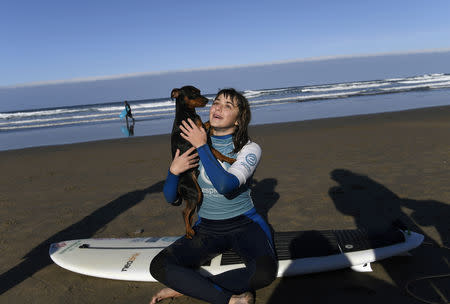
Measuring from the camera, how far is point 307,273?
351 centimetres

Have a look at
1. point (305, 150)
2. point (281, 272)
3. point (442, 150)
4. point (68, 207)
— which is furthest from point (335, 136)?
point (281, 272)

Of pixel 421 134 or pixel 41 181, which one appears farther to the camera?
pixel 421 134

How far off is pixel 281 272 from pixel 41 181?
709 cm

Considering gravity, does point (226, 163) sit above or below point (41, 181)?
above

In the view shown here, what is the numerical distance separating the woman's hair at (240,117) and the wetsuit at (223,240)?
58 millimetres

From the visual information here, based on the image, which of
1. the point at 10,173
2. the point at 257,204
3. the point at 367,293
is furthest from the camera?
the point at 10,173

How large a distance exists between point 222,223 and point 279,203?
294cm

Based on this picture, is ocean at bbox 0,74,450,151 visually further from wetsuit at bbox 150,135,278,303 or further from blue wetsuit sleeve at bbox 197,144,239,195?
blue wetsuit sleeve at bbox 197,144,239,195

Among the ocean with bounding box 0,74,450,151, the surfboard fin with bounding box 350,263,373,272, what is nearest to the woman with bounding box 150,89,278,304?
the surfboard fin with bounding box 350,263,373,272

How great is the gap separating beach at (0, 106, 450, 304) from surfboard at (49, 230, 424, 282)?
0.14 metres

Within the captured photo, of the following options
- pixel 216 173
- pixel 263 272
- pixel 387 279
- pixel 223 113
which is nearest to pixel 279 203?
pixel 387 279

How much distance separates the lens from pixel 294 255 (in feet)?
11.5

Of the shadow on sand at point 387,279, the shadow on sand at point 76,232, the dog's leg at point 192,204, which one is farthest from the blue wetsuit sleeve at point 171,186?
the shadow on sand at point 76,232

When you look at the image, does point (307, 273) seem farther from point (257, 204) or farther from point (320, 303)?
point (257, 204)
